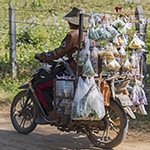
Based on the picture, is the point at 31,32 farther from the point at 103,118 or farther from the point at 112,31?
the point at 112,31

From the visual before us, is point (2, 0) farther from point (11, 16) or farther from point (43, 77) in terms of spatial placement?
point (43, 77)

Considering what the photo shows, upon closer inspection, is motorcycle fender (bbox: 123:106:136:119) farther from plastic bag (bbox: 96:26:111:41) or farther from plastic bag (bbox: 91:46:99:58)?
plastic bag (bbox: 96:26:111:41)

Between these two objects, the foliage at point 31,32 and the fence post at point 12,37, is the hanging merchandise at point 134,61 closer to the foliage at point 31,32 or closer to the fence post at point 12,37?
the foliage at point 31,32

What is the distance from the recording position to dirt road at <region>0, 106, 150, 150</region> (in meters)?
4.19

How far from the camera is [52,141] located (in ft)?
14.7

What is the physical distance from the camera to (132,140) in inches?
188

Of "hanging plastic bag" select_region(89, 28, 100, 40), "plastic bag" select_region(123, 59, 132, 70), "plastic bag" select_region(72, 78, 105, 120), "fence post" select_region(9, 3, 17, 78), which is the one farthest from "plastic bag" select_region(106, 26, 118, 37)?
"fence post" select_region(9, 3, 17, 78)

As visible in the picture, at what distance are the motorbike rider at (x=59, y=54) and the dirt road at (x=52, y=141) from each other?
443mm

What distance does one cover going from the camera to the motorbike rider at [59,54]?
3.93m

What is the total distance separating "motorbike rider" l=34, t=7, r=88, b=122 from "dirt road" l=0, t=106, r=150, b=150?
1.45ft

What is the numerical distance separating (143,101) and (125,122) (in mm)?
594

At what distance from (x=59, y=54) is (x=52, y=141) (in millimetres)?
1530

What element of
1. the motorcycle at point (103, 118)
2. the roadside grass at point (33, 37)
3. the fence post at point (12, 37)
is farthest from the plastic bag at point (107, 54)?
the fence post at point (12, 37)

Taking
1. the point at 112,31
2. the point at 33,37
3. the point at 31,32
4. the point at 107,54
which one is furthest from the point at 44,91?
the point at 31,32
